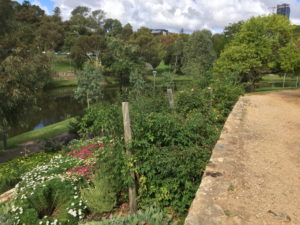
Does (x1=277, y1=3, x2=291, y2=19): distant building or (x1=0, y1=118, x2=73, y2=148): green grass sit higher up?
(x1=277, y1=3, x2=291, y2=19): distant building

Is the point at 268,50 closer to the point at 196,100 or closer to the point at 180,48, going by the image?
the point at 196,100

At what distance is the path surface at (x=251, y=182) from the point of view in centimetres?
264

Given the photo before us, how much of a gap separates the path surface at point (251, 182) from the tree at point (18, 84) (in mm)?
7941

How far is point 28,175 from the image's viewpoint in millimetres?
5352

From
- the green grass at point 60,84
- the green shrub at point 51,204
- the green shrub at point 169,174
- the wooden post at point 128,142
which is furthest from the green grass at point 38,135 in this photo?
the green grass at point 60,84

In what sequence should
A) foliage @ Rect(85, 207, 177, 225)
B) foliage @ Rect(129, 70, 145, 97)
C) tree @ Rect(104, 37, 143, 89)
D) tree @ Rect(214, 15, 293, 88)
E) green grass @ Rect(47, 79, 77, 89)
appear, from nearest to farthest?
1. foliage @ Rect(85, 207, 177, 225)
2. foliage @ Rect(129, 70, 145, 97)
3. tree @ Rect(214, 15, 293, 88)
4. tree @ Rect(104, 37, 143, 89)
5. green grass @ Rect(47, 79, 77, 89)

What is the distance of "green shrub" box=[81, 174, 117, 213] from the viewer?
153 inches

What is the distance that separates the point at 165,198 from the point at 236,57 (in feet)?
59.5

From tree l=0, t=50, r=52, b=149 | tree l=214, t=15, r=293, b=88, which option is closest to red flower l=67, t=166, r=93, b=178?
tree l=0, t=50, r=52, b=149

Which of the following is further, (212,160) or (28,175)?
(28,175)

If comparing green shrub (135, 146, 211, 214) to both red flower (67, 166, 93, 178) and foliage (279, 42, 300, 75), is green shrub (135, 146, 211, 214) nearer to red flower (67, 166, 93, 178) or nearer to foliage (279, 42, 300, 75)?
red flower (67, 166, 93, 178)

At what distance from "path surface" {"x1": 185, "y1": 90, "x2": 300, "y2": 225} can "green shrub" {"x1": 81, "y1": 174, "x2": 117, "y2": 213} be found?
1579mm

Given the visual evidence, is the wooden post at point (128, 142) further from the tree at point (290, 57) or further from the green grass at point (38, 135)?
the tree at point (290, 57)

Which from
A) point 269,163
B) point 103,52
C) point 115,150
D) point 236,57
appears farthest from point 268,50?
point 103,52
